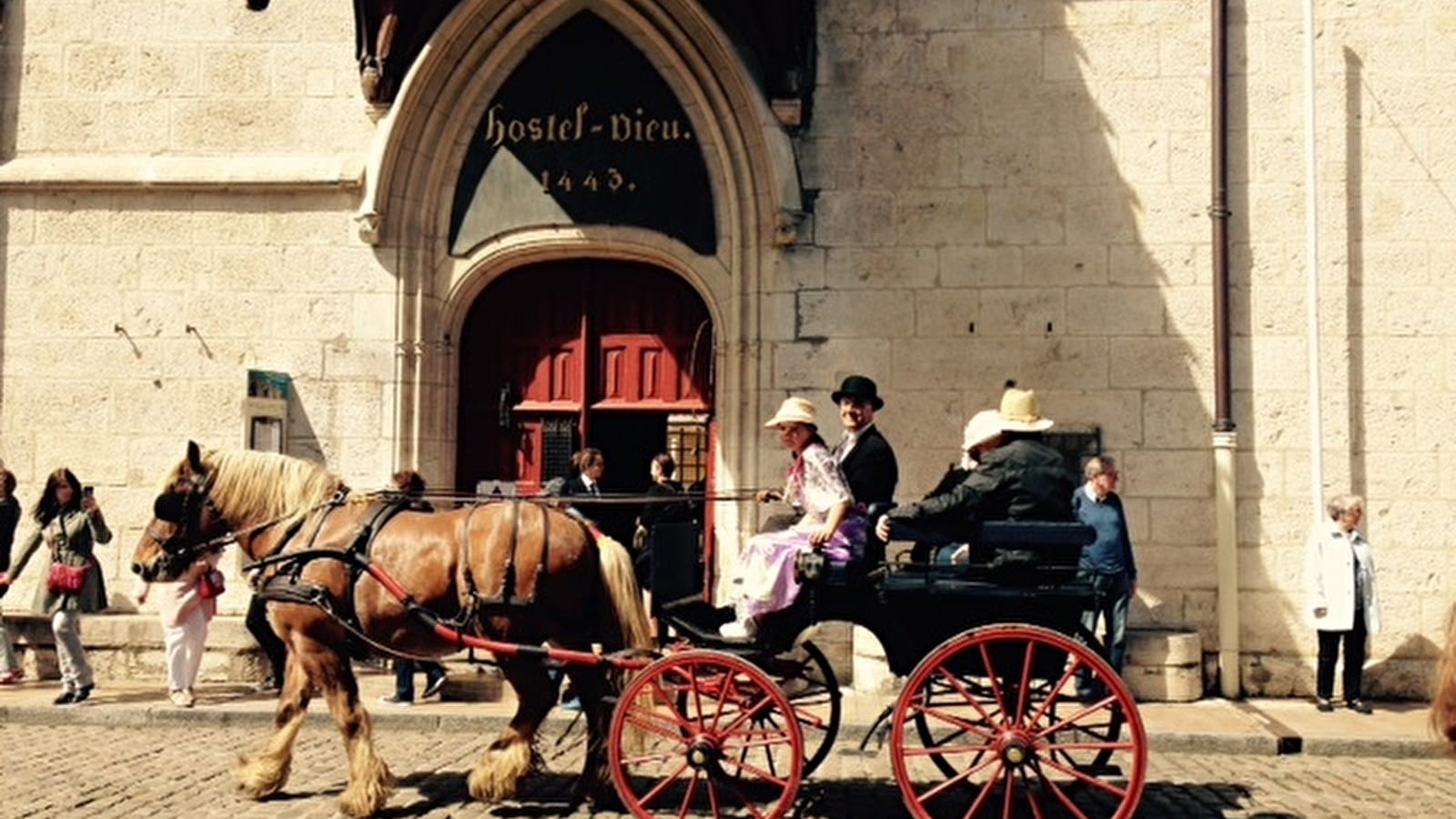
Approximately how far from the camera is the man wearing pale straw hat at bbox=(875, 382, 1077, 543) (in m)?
5.14

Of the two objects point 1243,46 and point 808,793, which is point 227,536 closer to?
point 808,793

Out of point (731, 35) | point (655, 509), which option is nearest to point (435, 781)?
point (655, 509)

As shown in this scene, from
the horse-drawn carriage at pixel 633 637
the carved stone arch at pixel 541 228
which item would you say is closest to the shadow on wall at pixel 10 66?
the carved stone arch at pixel 541 228

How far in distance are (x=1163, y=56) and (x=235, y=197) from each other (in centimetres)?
729

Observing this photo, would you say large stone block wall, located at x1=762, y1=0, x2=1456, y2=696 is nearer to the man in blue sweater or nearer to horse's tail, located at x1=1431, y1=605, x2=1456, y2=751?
the man in blue sweater

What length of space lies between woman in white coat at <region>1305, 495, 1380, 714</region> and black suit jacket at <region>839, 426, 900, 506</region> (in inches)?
169

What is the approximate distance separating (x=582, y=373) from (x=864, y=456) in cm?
469

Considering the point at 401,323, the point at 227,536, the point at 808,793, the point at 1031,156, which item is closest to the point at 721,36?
the point at 1031,156

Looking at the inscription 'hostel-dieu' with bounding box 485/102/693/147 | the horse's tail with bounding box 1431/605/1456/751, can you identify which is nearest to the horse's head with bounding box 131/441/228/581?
the inscription 'hostel-dieu' with bounding box 485/102/693/147

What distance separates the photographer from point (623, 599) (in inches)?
221

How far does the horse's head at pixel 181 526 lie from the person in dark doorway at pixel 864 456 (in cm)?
309

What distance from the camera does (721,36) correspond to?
9.10 metres

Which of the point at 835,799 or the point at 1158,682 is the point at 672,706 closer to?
the point at 835,799

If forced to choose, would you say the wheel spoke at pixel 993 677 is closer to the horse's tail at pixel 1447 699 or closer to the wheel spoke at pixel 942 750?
the wheel spoke at pixel 942 750
